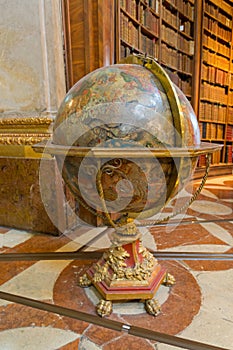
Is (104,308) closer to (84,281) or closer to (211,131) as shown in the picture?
(84,281)

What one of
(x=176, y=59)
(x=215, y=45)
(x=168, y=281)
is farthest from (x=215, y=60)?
(x=168, y=281)

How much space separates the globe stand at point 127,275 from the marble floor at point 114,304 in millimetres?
45

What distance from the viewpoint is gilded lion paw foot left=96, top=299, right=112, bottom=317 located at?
100cm

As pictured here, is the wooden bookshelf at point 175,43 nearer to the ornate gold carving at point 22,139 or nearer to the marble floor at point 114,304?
the ornate gold carving at point 22,139

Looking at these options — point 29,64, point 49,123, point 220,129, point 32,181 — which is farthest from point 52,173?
point 220,129

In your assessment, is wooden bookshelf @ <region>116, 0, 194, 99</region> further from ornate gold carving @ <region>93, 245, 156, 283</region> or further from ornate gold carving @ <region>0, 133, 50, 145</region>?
ornate gold carving @ <region>93, 245, 156, 283</region>

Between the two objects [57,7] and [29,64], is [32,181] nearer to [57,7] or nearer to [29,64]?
[29,64]

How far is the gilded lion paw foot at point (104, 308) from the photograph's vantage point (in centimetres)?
100

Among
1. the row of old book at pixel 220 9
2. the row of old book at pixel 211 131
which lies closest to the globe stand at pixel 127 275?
the row of old book at pixel 211 131

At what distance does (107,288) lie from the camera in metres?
1.06

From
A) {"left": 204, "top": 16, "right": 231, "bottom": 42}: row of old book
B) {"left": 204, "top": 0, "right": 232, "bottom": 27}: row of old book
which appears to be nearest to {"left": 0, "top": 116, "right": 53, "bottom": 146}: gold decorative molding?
{"left": 204, "top": 16, "right": 231, "bottom": 42}: row of old book

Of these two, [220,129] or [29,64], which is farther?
[220,129]

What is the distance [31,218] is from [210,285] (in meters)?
1.34

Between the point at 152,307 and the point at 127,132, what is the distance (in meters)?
0.71
